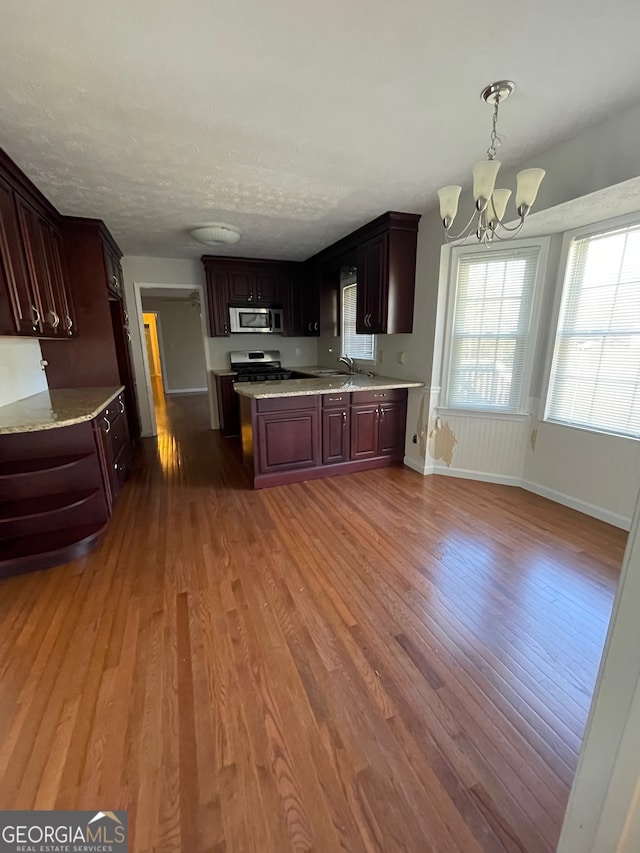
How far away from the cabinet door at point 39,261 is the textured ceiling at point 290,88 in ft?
0.83

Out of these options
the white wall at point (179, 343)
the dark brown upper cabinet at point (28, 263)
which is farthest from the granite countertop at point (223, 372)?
the white wall at point (179, 343)

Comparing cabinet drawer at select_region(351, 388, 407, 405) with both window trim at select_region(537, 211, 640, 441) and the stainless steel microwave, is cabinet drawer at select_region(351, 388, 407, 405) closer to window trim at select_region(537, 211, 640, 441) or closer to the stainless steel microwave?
window trim at select_region(537, 211, 640, 441)

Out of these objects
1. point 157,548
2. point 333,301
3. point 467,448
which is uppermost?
point 333,301

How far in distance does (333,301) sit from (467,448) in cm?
282

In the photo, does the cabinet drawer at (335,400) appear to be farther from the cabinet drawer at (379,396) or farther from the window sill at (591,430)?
the window sill at (591,430)

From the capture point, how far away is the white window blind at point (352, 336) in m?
4.48

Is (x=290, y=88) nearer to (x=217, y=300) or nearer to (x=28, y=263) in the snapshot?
(x=28, y=263)

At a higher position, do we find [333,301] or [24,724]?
[333,301]

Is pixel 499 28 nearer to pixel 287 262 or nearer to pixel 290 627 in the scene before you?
pixel 290 627

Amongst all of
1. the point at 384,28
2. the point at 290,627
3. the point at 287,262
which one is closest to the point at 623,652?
the point at 290,627

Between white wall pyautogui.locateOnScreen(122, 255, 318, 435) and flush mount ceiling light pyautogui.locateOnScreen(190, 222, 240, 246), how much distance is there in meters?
1.46

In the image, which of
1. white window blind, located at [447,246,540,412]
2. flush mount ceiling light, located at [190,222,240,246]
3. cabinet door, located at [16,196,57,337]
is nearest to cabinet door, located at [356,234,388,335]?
white window blind, located at [447,246,540,412]

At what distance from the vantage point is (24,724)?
1.29 m

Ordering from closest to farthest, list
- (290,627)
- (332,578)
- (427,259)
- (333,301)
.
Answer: (290,627) → (332,578) → (427,259) → (333,301)
